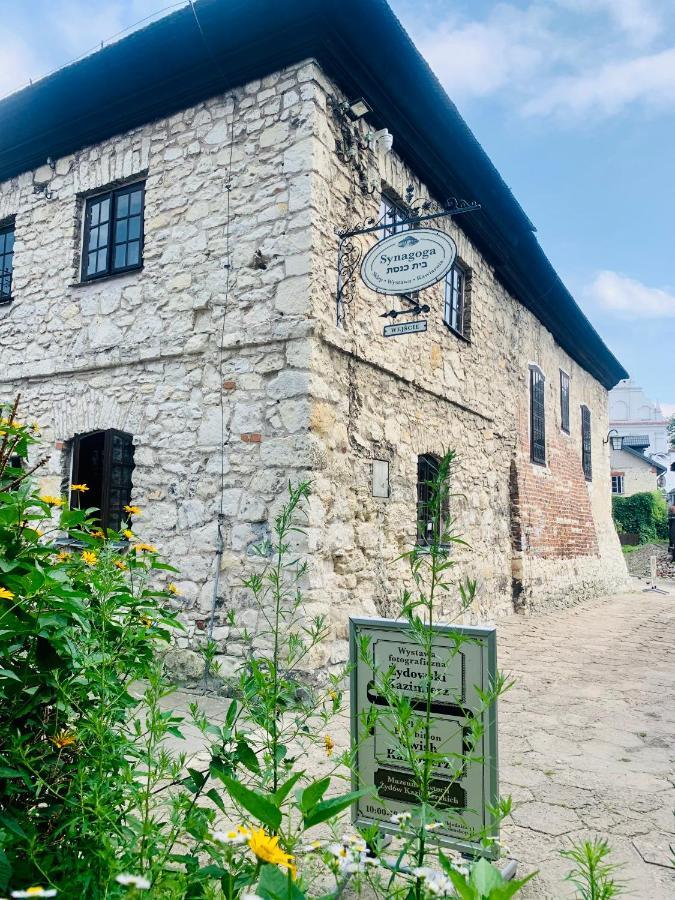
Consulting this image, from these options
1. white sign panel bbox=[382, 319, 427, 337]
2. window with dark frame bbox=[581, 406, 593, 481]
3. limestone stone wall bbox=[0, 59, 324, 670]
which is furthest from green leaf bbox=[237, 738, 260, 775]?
window with dark frame bbox=[581, 406, 593, 481]

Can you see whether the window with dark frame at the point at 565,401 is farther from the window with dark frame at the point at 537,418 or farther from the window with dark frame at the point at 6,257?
the window with dark frame at the point at 6,257

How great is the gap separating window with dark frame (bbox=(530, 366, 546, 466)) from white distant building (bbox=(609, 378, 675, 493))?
38.4 meters

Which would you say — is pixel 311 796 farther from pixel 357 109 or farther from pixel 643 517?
pixel 643 517

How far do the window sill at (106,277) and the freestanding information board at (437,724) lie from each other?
189 inches

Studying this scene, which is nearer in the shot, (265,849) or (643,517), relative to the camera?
(265,849)

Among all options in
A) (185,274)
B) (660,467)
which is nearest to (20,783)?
(185,274)

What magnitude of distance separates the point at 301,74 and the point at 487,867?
559 centimetres

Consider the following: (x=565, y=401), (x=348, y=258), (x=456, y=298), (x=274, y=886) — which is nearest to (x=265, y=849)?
(x=274, y=886)

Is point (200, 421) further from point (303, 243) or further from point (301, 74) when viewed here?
point (301, 74)

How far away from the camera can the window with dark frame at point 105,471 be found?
20.5 ft

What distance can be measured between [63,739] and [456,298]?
24.3 ft

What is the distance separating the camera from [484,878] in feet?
4.73

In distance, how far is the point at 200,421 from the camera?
5543 mm

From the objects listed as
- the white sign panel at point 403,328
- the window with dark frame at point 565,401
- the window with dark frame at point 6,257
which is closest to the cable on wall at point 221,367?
the white sign panel at point 403,328
